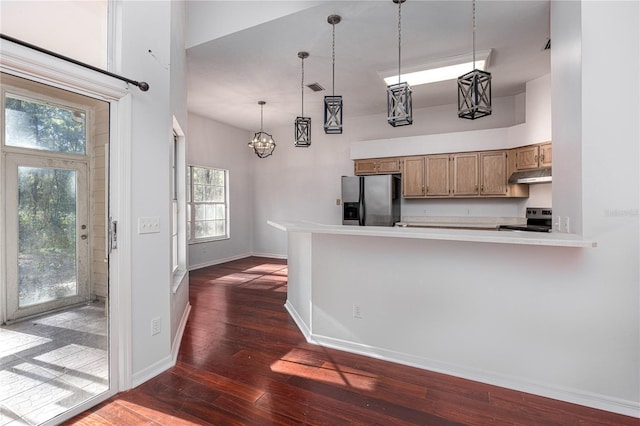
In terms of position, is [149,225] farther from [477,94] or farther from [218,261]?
[218,261]

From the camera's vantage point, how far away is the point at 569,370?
201 centimetres

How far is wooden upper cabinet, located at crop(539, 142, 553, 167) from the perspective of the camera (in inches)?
166

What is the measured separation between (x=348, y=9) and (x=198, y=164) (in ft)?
14.3

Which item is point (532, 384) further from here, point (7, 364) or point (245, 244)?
point (245, 244)

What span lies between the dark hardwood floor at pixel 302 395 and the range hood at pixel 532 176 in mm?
3117

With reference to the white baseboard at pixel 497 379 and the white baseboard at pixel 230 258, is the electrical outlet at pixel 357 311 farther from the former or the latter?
the white baseboard at pixel 230 258

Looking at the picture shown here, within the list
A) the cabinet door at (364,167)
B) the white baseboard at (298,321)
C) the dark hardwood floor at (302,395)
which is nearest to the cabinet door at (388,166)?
the cabinet door at (364,167)

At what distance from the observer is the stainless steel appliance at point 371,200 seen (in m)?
5.41

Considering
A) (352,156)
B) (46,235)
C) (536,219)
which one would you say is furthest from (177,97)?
(536,219)

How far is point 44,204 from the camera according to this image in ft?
6.09

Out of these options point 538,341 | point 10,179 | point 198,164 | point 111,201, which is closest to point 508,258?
point 538,341

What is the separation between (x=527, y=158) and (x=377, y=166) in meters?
2.35

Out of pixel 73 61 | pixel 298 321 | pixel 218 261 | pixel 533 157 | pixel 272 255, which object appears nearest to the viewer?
pixel 73 61

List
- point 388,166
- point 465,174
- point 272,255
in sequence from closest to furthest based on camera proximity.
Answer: point 465,174 < point 388,166 < point 272,255
